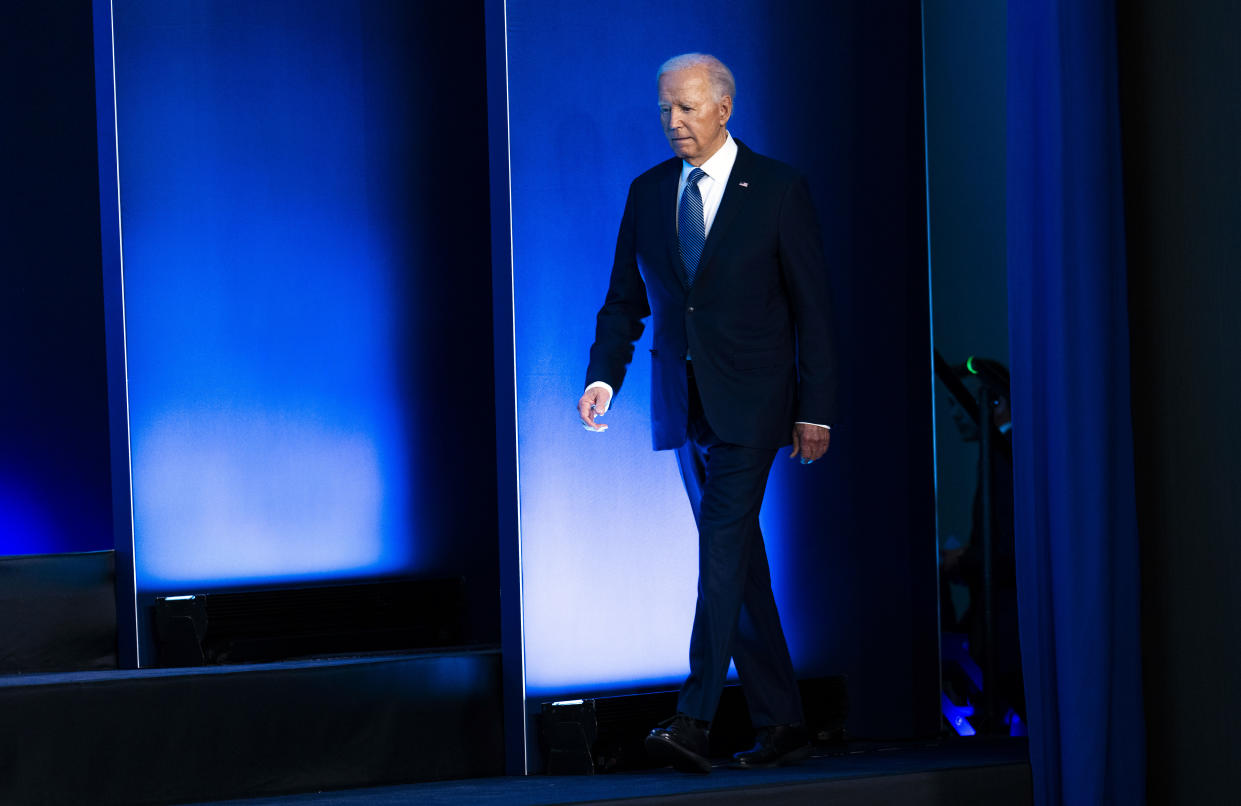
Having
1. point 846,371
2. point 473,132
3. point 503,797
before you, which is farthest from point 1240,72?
point 473,132

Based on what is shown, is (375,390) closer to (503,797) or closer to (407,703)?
(407,703)

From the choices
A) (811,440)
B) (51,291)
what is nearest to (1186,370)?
(811,440)

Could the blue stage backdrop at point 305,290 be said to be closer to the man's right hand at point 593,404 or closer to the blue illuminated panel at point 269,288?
the blue illuminated panel at point 269,288

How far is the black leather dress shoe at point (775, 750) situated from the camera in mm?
2764

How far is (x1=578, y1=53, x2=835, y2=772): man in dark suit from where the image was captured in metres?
2.67

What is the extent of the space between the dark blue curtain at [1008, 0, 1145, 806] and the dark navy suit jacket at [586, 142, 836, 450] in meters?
0.44

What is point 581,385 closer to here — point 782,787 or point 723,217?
point 723,217

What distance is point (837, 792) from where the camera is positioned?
2.57 m

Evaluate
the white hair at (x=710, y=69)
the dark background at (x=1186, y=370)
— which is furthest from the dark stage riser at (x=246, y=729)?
the dark background at (x=1186, y=370)

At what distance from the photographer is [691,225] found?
280 centimetres

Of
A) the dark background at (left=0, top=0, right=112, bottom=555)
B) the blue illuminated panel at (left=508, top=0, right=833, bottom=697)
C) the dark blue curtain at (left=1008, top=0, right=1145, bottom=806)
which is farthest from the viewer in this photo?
the dark background at (left=0, top=0, right=112, bottom=555)

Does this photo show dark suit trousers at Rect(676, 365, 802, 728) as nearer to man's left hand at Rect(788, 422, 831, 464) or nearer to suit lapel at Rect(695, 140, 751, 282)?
man's left hand at Rect(788, 422, 831, 464)

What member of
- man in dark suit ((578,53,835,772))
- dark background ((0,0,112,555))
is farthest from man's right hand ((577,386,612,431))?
dark background ((0,0,112,555))

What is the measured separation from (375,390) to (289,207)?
624mm
